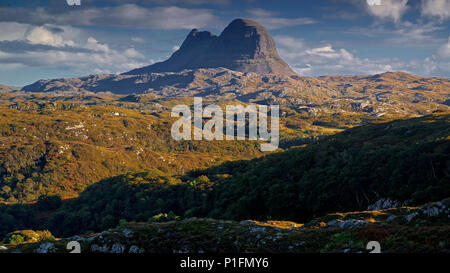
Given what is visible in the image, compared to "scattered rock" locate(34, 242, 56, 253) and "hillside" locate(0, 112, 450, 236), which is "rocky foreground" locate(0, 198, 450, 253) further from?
"hillside" locate(0, 112, 450, 236)

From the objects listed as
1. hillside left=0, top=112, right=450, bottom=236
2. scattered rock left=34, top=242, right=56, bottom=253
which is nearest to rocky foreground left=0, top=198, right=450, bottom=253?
scattered rock left=34, top=242, right=56, bottom=253

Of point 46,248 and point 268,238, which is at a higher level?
point 268,238

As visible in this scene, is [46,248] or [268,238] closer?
[268,238]

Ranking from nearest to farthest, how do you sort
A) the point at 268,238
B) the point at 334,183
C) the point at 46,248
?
1. the point at 268,238
2. the point at 46,248
3. the point at 334,183

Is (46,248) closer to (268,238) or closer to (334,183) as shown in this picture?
(268,238)

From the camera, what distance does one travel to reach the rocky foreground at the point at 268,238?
1542 centimetres

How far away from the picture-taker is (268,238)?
781 inches

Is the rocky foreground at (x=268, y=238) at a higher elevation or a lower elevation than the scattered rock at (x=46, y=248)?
higher

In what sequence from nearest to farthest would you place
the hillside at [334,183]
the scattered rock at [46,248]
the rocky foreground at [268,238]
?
the rocky foreground at [268,238]
the scattered rock at [46,248]
the hillside at [334,183]

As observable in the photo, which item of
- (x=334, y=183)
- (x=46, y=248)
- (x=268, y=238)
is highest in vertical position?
(x=268, y=238)

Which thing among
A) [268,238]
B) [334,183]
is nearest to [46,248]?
[268,238]

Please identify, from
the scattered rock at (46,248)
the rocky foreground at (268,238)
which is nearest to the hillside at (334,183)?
the rocky foreground at (268,238)

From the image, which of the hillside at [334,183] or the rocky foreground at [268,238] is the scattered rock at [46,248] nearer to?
the rocky foreground at [268,238]
